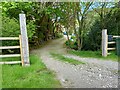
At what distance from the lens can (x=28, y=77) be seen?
501 centimetres

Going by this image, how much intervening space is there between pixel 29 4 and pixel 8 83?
250 inches

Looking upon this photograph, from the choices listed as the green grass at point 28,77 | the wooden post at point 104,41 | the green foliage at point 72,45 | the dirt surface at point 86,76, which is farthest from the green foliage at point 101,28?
the green grass at point 28,77

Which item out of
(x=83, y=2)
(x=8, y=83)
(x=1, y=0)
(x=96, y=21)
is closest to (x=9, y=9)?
(x=1, y=0)

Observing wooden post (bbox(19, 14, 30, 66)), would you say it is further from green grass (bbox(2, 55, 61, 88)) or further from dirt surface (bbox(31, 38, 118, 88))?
dirt surface (bbox(31, 38, 118, 88))

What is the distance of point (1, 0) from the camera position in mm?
9383

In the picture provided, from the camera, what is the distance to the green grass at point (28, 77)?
4391 millimetres

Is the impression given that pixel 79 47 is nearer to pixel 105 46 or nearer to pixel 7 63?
pixel 105 46

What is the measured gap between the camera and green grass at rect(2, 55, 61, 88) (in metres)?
4.39

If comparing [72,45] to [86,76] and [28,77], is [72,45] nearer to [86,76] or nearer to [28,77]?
[86,76]

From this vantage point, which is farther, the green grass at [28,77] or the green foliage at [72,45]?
the green foliage at [72,45]

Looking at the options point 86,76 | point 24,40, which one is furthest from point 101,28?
point 86,76

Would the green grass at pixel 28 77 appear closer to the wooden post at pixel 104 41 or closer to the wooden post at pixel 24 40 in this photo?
the wooden post at pixel 24 40

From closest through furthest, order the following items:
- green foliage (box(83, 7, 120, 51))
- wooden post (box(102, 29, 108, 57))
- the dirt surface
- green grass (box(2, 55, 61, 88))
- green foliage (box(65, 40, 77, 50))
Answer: green grass (box(2, 55, 61, 88))
the dirt surface
wooden post (box(102, 29, 108, 57))
green foliage (box(83, 7, 120, 51))
green foliage (box(65, 40, 77, 50))

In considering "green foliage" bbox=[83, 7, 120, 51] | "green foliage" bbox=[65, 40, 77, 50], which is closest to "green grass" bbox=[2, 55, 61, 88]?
"green foliage" bbox=[83, 7, 120, 51]
